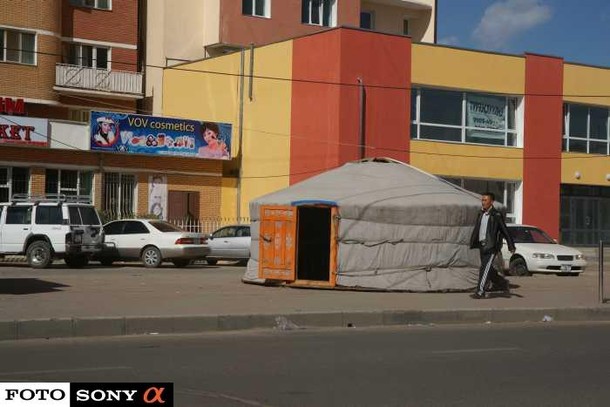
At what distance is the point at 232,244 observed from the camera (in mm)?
27281

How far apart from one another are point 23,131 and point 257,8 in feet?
45.4

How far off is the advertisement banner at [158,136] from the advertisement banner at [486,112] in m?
9.54

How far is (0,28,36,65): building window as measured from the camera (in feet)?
111

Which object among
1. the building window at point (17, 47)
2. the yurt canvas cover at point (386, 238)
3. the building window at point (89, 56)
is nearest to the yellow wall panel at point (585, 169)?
the building window at point (89, 56)

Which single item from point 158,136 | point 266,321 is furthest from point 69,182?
point 266,321

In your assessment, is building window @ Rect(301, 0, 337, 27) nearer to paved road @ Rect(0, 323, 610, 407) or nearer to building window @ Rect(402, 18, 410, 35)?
building window @ Rect(402, 18, 410, 35)

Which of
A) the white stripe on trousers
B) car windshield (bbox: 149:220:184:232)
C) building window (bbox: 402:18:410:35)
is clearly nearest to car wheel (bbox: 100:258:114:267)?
car windshield (bbox: 149:220:184:232)

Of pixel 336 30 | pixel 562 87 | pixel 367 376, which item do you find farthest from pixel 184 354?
pixel 562 87

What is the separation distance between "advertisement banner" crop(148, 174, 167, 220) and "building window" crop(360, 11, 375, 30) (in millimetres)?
16954

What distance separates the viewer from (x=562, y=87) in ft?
120

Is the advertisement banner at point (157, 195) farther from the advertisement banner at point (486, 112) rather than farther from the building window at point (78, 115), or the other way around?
the advertisement banner at point (486, 112)

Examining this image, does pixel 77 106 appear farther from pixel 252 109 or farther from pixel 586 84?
pixel 586 84

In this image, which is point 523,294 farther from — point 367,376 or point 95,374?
point 95,374

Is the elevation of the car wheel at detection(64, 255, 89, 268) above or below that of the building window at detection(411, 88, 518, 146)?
below
